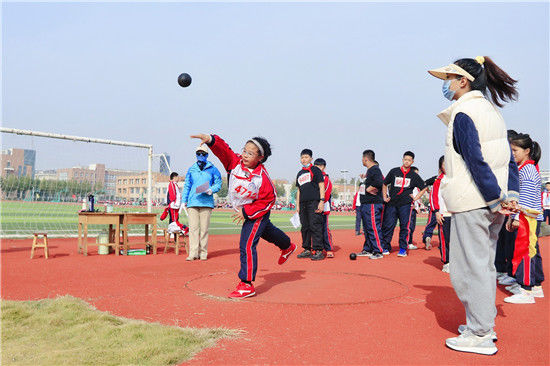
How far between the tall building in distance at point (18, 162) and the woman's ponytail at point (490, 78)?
44.0ft

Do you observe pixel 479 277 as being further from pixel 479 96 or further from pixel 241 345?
pixel 241 345

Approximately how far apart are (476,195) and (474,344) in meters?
1.20

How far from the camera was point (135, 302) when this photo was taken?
5.25 meters

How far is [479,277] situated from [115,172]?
Answer: 1429cm

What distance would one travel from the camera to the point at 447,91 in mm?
4133

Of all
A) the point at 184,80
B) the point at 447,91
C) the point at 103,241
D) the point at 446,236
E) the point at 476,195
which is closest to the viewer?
the point at 476,195

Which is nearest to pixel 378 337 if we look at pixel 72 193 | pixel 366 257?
pixel 366 257

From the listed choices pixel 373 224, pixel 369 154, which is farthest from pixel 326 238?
pixel 369 154

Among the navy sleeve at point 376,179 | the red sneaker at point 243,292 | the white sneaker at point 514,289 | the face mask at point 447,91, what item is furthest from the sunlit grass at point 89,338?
the navy sleeve at point 376,179

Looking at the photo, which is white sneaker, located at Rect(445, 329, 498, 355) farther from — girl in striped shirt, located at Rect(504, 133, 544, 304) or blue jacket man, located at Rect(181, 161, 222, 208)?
blue jacket man, located at Rect(181, 161, 222, 208)

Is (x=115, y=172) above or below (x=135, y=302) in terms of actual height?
above

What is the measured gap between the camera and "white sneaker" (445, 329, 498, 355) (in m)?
3.55

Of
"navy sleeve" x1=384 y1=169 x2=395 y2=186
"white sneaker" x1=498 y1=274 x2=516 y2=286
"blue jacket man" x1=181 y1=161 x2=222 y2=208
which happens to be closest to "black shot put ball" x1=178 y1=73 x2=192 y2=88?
"blue jacket man" x1=181 y1=161 x2=222 y2=208

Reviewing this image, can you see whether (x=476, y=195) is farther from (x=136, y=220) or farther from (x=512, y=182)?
(x=136, y=220)
